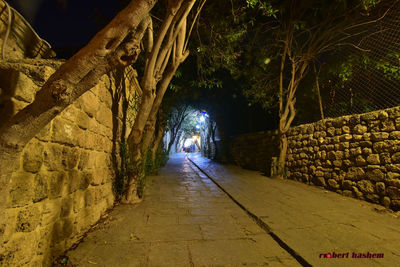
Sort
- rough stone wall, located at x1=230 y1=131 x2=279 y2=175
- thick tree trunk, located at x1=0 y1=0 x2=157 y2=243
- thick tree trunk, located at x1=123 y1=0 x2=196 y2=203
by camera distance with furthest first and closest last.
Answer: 1. rough stone wall, located at x1=230 y1=131 x2=279 y2=175
2. thick tree trunk, located at x1=123 y1=0 x2=196 y2=203
3. thick tree trunk, located at x1=0 y1=0 x2=157 y2=243

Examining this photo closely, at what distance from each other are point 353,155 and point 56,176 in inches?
204

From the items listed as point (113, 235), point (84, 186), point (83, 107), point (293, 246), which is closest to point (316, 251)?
point (293, 246)

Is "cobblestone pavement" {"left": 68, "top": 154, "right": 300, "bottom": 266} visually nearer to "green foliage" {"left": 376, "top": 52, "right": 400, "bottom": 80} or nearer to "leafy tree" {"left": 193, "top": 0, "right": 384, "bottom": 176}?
"leafy tree" {"left": 193, "top": 0, "right": 384, "bottom": 176}

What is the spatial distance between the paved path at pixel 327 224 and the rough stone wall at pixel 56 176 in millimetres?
2400

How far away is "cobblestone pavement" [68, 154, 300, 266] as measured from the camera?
69.1 inches

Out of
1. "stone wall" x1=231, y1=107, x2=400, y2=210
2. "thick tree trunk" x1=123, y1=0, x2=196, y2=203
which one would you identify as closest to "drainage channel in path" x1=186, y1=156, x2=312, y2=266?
"thick tree trunk" x1=123, y1=0, x2=196, y2=203

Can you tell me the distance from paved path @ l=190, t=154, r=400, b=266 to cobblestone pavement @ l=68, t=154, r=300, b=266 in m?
0.25

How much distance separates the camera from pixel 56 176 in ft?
5.57

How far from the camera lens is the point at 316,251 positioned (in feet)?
6.08

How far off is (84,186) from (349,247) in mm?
3156

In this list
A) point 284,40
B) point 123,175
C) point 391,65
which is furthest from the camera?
point 284,40

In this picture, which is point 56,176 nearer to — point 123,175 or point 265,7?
point 123,175

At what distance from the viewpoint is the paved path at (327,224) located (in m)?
1.84

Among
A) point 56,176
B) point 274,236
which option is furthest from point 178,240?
point 56,176
